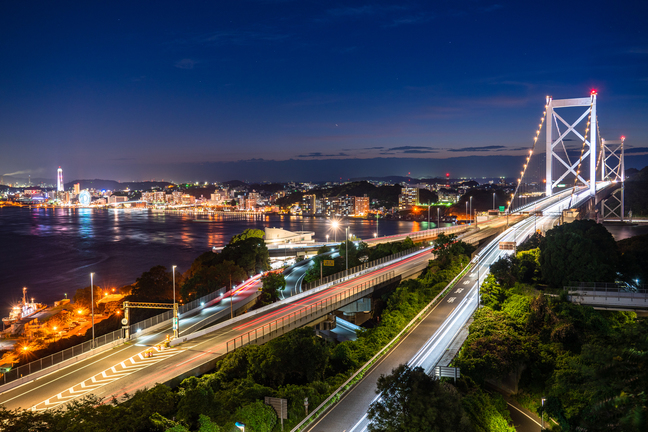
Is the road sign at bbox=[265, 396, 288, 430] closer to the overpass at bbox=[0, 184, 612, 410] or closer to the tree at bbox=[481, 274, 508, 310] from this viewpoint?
the overpass at bbox=[0, 184, 612, 410]

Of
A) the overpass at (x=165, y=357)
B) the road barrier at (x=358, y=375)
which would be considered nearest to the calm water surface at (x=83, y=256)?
the overpass at (x=165, y=357)

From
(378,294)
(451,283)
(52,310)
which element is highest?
(451,283)

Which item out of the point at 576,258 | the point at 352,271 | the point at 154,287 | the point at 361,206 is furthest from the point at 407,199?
the point at 576,258

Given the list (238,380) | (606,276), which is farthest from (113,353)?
(606,276)

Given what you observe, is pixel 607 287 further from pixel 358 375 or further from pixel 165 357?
pixel 165 357

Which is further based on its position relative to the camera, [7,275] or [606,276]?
[7,275]

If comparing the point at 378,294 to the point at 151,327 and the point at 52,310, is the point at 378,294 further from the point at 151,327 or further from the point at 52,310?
the point at 52,310
